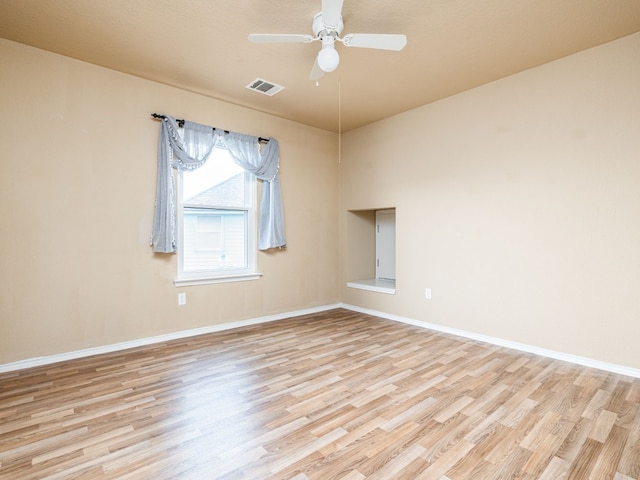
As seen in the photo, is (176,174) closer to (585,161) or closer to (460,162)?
(460,162)

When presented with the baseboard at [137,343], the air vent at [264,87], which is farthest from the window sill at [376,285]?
the air vent at [264,87]

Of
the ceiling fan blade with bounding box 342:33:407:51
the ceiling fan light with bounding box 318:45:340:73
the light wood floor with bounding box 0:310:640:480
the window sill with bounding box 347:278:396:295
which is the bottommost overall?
the light wood floor with bounding box 0:310:640:480

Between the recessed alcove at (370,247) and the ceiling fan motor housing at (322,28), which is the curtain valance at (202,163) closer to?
the recessed alcove at (370,247)

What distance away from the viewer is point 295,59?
9.77 ft

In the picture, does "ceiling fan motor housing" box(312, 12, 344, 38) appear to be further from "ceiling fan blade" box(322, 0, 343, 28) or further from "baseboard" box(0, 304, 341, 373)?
"baseboard" box(0, 304, 341, 373)

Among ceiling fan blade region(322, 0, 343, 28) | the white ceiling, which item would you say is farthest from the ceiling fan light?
the white ceiling

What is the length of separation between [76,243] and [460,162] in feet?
13.3

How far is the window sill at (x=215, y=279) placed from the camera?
365cm

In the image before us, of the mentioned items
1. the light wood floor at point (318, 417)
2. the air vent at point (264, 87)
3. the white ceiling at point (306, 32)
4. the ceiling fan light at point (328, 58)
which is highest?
the air vent at point (264, 87)

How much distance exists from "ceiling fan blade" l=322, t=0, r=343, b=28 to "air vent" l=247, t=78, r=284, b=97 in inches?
60.7

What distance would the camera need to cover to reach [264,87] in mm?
3576

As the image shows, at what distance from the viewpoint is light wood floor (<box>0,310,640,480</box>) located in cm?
162

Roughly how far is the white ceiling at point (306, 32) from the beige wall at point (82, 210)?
278mm

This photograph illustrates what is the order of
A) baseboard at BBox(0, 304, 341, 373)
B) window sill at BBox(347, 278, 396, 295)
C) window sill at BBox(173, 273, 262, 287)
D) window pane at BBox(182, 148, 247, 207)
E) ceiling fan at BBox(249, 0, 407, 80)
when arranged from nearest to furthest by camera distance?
1. ceiling fan at BBox(249, 0, 407, 80)
2. baseboard at BBox(0, 304, 341, 373)
3. window sill at BBox(173, 273, 262, 287)
4. window pane at BBox(182, 148, 247, 207)
5. window sill at BBox(347, 278, 396, 295)
